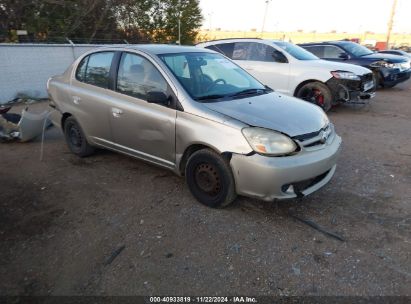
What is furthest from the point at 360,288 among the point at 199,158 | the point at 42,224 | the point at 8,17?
the point at 8,17

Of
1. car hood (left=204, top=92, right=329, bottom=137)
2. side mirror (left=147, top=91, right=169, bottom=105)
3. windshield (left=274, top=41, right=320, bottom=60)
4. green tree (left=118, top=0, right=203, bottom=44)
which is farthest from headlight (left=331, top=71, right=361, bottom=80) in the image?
green tree (left=118, top=0, right=203, bottom=44)

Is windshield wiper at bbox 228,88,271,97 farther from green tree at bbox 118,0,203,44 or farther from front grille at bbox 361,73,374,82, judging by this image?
green tree at bbox 118,0,203,44

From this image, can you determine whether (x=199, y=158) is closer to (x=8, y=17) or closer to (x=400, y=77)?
(x=400, y=77)

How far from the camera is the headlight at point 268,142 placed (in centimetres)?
332

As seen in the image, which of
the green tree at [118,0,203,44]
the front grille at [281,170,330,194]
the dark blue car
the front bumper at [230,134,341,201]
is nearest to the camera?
the front bumper at [230,134,341,201]

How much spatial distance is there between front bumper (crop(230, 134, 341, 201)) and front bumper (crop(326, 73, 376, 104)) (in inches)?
200

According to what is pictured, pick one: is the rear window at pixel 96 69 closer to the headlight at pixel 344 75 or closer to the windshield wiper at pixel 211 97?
the windshield wiper at pixel 211 97

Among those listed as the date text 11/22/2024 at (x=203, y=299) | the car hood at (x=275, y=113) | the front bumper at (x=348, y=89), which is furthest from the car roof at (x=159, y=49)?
the front bumper at (x=348, y=89)

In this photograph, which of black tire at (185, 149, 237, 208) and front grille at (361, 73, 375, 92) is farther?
front grille at (361, 73, 375, 92)

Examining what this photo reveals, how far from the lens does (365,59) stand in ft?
37.4

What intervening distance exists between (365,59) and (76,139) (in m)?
9.66

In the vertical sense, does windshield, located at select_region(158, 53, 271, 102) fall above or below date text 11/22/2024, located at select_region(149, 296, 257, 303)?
above

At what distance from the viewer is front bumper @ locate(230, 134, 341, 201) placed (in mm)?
3273

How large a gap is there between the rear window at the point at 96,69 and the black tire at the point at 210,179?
1757 mm
